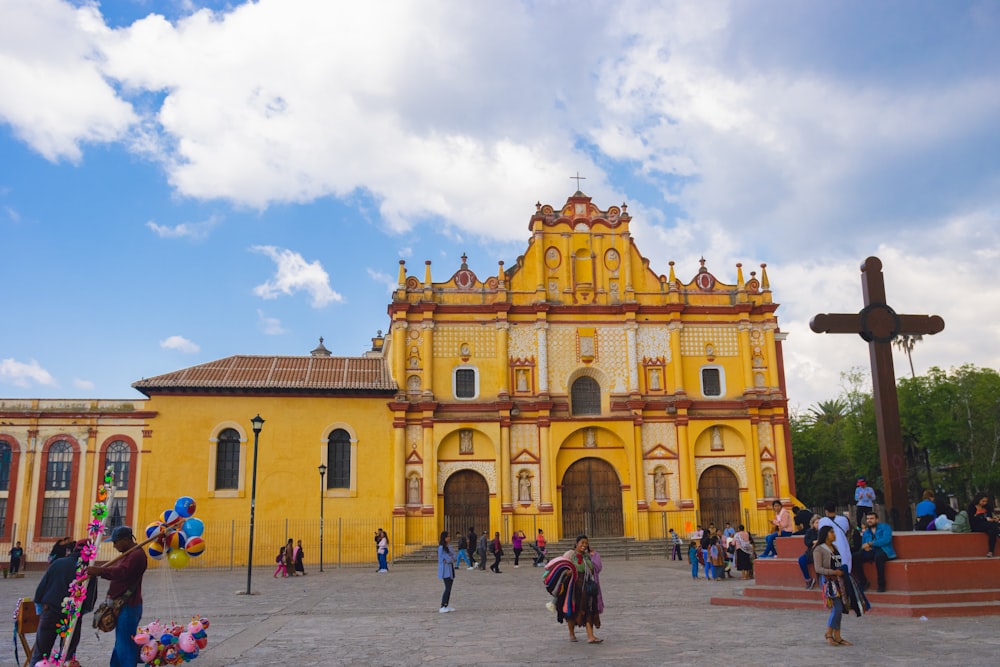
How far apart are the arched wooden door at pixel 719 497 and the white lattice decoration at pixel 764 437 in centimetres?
169

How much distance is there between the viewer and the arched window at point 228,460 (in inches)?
1283

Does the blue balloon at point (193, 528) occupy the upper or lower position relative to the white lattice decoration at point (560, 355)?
lower

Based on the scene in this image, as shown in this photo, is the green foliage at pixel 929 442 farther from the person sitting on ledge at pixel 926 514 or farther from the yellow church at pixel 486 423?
the person sitting on ledge at pixel 926 514

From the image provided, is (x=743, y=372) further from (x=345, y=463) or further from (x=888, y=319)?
(x=888, y=319)

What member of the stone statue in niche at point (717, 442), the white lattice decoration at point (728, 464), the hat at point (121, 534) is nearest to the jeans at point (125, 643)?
the hat at point (121, 534)

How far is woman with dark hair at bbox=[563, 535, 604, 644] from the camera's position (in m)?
11.3

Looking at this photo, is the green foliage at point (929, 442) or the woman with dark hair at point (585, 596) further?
the green foliage at point (929, 442)

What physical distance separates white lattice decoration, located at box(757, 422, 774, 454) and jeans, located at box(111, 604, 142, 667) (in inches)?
1209

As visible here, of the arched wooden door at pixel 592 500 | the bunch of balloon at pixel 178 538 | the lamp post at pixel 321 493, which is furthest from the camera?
the arched wooden door at pixel 592 500

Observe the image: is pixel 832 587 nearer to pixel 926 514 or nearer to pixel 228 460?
pixel 926 514

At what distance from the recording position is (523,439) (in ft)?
113

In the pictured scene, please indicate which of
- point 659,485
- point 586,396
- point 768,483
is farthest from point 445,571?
point 768,483

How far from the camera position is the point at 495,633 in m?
12.5

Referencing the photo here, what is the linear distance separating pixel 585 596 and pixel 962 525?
7.07 metres
